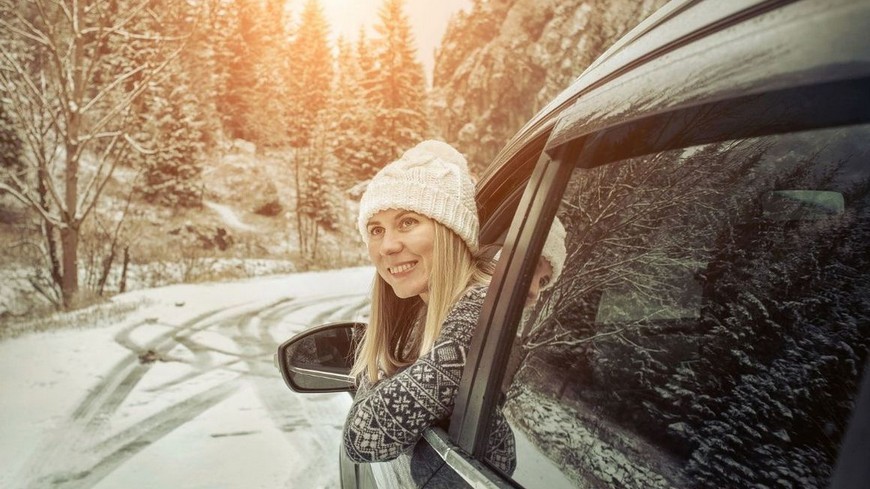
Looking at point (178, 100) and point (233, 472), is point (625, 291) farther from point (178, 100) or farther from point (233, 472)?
point (178, 100)

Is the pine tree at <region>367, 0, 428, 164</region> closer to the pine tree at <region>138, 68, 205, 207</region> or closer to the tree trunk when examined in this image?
the pine tree at <region>138, 68, 205, 207</region>

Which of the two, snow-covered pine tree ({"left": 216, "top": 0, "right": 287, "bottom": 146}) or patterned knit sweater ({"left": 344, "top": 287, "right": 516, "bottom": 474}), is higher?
snow-covered pine tree ({"left": 216, "top": 0, "right": 287, "bottom": 146})

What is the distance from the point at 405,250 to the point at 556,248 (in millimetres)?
602

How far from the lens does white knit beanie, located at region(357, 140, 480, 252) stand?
4.95ft

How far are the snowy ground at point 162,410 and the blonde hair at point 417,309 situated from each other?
8.06ft

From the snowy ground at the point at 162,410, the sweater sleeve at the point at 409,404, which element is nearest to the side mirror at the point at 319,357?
the sweater sleeve at the point at 409,404

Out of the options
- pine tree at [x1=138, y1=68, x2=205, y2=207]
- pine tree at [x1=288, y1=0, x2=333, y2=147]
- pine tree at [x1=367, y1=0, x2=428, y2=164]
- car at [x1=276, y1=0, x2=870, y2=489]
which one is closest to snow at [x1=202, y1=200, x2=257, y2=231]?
pine tree at [x1=138, y1=68, x2=205, y2=207]

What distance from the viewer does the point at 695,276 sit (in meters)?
0.76

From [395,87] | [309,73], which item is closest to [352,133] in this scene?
[395,87]

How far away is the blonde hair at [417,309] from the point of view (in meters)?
1.46

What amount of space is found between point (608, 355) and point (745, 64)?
0.48 m

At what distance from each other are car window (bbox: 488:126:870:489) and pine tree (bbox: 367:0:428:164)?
26.8 metres

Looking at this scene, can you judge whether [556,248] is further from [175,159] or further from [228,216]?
[228,216]

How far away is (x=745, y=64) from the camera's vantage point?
586 mm
